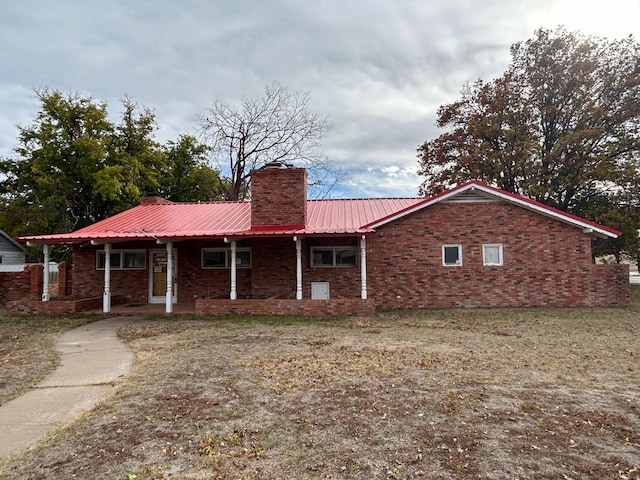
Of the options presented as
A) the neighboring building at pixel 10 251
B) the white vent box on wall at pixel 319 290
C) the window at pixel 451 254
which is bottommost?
the white vent box on wall at pixel 319 290

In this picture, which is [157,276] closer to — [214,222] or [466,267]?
[214,222]

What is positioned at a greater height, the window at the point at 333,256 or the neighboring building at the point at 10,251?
the neighboring building at the point at 10,251

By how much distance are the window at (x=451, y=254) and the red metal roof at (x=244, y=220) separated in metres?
1.67

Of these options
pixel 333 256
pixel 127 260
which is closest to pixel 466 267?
pixel 333 256

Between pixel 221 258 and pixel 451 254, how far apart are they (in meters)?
8.28

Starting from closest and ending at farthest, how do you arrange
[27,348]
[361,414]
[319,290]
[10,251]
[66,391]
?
[361,414], [66,391], [27,348], [319,290], [10,251]

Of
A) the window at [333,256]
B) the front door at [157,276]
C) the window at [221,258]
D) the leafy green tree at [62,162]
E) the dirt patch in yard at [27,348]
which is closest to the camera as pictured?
the dirt patch in yard at [27,348]

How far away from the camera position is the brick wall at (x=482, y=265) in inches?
520

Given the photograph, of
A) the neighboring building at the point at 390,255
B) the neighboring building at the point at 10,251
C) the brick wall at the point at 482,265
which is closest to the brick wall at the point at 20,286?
the neighboring building at the point at 390,255

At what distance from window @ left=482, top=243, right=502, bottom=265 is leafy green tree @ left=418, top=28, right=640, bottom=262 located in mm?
8765

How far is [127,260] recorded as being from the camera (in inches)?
619

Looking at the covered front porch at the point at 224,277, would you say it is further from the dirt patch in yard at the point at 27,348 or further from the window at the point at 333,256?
the dirt patch in yard at the point at 27,348

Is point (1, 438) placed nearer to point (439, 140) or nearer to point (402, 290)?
point (402, 290)

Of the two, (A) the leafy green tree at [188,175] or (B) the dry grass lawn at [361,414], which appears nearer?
(B) the dry grass lawn at [361,414]
